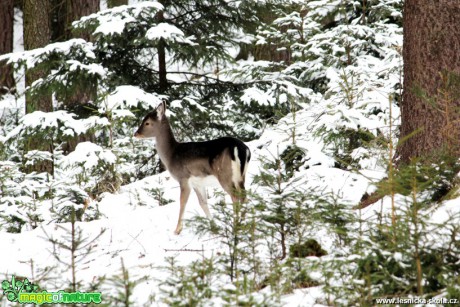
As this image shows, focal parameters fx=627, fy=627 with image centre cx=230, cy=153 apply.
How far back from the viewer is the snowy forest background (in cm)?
374

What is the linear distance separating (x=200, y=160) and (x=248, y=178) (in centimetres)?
174

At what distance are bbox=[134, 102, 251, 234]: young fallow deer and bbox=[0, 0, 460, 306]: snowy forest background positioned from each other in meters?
0.28

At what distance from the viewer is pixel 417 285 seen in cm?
333

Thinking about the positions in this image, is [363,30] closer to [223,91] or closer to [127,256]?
[223,91]

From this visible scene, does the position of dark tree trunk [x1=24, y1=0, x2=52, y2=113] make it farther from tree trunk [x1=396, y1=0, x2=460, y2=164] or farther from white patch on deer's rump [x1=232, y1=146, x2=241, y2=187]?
tree trunk [x1=396, y1=0, x2=460, y2=164]

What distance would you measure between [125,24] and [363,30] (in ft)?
12.4

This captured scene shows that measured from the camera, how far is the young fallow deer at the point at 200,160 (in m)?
6.69

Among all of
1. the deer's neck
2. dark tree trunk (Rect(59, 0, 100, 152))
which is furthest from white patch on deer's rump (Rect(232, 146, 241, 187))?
dark tree trunk (Rect(59, 0, 100, 152))

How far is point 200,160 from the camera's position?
277 inches

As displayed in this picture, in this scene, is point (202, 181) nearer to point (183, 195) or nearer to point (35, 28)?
point (183, 195)

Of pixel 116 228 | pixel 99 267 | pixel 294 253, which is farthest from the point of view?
pixel 116 228

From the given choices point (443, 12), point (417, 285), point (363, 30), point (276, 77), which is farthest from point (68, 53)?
point (417, 285)

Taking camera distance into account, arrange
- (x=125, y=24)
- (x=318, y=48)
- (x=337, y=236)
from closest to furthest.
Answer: (x=337, y=236) → (x=125, y=24) → (x=318, y=48)

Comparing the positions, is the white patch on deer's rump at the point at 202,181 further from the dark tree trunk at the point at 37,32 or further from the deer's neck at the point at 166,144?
the dark tree trunk at the point at 37,32
